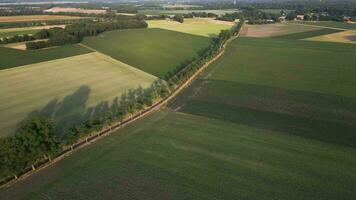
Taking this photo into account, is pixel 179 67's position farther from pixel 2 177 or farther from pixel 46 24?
pixel 46 24

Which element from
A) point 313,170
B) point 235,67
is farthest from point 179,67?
point 313,170

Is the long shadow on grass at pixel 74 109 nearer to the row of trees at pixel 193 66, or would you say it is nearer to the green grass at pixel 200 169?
the green grass at pixel 200 169

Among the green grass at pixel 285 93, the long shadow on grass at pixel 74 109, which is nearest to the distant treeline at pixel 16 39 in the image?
the long shadow on grass at pixel 74 109

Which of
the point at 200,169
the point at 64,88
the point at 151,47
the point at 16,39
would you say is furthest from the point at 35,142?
the point at 16,39

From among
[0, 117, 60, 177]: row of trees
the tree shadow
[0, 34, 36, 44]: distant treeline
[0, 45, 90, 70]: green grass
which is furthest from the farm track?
[0, 34, 36, 44]: distant treeline

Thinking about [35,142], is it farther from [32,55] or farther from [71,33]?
[71,33]

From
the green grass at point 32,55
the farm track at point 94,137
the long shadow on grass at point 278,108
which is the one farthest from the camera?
the green grass at point 32,55
